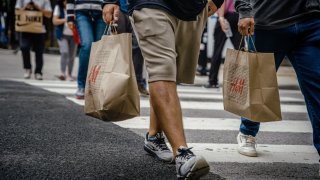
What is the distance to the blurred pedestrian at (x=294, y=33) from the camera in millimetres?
3053

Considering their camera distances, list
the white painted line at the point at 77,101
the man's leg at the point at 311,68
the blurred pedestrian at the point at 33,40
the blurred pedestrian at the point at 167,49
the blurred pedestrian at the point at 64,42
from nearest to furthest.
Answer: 1. the blurred pedestrian at the point at 167,49
2. the man's leg at the point at 311,68
3. the white painted line at the point at 77,101
4. the blurred pedestrian at the point at 33,40
5. the blurred pedestrian at the point at 64,42

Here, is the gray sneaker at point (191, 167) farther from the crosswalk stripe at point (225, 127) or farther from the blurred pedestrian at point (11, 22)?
the blurred pedestrian at point (11, 22)

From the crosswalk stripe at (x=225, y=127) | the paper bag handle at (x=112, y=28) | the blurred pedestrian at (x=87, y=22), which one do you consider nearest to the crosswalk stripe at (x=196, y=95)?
the crosswalk stripe at (x=225, y=127)

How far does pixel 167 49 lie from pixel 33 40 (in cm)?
683

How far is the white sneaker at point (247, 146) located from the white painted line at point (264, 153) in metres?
0.04

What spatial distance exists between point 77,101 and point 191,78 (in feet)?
10.1

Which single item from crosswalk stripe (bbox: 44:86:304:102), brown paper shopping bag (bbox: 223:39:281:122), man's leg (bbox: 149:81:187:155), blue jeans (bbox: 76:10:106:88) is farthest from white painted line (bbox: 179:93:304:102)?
man's leg (bbox: 149:81:187:155)

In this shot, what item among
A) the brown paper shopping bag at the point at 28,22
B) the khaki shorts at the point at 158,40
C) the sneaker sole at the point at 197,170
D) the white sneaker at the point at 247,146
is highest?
the khaki shorts at the point at 158,40

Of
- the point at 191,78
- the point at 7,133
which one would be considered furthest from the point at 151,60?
the point at 7,133

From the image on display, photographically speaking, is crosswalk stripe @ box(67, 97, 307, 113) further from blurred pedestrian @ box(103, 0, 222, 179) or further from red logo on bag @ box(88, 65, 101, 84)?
blurred pedestrian @ box(103, 0, 222, 179)

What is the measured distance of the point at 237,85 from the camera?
127 inches

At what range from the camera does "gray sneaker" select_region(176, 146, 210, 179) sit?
8.23 ft

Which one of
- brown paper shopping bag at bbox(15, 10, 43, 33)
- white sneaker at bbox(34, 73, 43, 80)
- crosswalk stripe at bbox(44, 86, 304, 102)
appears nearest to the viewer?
crosswalk stripe at bbox(44, 86, 304, 102)

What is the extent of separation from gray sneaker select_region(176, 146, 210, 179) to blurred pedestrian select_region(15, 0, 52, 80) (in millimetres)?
6878
